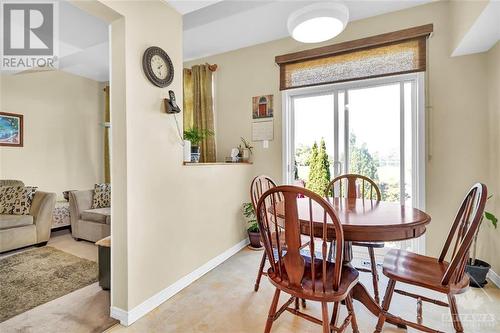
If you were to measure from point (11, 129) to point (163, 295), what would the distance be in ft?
13.0

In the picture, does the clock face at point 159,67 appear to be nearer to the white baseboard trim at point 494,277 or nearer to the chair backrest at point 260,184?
the chair backrest at point 260,184

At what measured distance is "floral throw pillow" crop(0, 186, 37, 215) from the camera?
10.8ft

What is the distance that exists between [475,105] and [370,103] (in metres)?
0.92

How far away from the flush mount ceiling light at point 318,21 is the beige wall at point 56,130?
4.60 m

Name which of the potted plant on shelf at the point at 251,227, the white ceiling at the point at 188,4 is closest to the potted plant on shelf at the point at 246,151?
the potted plant on shelf at the point at 251,227

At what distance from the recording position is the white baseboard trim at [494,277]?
2174mm

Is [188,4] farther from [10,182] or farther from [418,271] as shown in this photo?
[10,182]

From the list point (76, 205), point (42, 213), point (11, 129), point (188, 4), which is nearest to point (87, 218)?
point (76, 205)

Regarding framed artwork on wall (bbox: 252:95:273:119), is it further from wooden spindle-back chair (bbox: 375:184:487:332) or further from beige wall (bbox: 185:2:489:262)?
wooden spindle-back chair (bbox: 375:184:487:332)

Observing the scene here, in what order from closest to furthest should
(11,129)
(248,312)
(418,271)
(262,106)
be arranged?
(418,271) < (248,312) < (262,106) < (11,129)

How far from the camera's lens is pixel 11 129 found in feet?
12.7

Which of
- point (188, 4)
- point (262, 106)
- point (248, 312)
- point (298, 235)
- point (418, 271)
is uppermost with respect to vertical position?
point (188, 4)

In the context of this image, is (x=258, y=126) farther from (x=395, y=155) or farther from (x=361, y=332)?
(x=361, y=332)

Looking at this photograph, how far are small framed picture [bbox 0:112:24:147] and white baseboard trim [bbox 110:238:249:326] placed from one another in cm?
374
